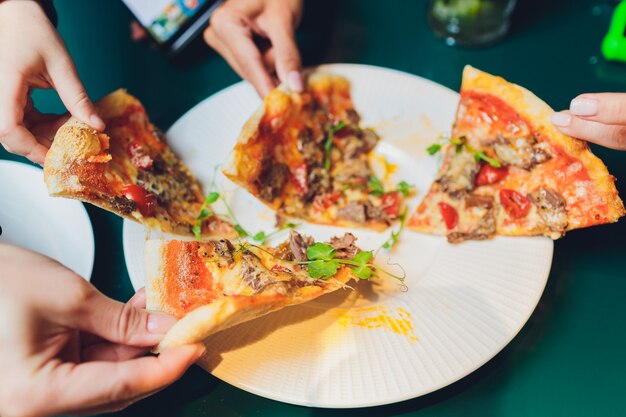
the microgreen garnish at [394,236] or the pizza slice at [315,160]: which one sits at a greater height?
the pizza slice at [315,160]

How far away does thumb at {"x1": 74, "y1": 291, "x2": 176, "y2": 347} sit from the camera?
1.65 m

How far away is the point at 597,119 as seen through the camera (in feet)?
6.93

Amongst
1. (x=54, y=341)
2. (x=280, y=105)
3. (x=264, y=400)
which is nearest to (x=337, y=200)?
(x=280, y=105)

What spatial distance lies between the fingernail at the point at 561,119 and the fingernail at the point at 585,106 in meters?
0.09

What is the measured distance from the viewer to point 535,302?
7.14ft

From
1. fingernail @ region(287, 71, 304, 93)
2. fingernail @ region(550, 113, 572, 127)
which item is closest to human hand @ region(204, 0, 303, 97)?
fingernail @ region(287, 71, 304, 93)

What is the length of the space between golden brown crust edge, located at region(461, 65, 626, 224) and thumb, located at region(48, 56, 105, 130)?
6.16 feet

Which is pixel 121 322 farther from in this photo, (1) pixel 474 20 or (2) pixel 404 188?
(1) pixel 474 20

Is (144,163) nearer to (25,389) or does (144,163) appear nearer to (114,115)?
(114,115)

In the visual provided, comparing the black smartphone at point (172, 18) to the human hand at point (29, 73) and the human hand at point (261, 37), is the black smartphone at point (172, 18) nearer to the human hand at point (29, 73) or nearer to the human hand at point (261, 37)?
the human hand at point (261, 37)

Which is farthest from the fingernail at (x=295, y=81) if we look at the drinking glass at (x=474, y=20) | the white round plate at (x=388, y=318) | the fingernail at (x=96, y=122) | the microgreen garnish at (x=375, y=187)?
the drinking glass at (x=474, y=20)

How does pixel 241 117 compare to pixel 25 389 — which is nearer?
pixel 25 389

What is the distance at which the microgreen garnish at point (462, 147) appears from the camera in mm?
2604

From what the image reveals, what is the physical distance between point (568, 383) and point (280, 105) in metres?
1.92
